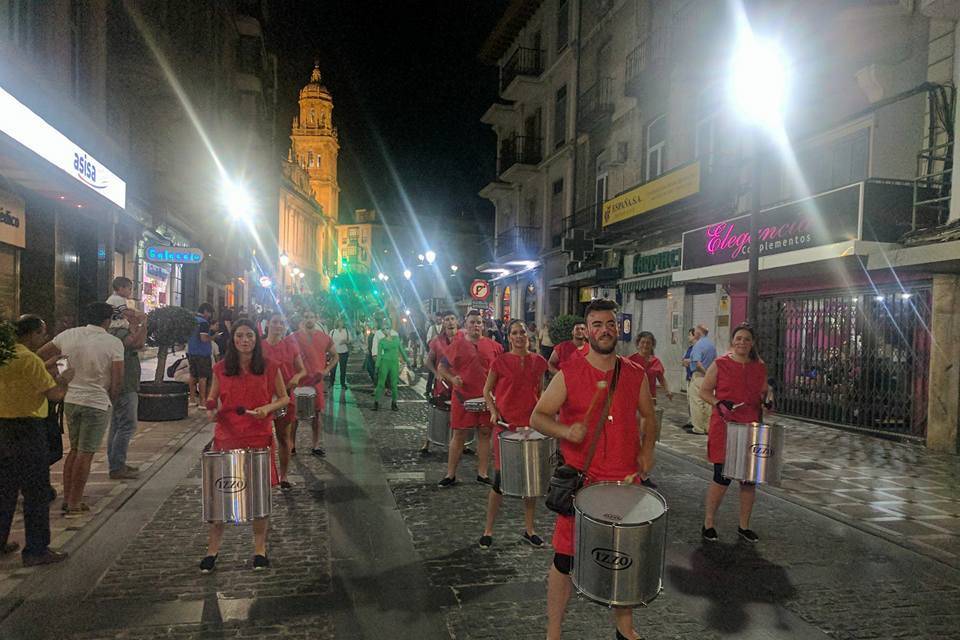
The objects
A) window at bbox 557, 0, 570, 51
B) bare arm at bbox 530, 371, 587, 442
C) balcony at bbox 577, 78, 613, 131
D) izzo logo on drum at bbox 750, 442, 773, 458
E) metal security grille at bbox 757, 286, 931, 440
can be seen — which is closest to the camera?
bare arm at bbox 530, 371, 587, 442

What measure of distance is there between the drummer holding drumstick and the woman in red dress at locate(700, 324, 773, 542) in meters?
2.39

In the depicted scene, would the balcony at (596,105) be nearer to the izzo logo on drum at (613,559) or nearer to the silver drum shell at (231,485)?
the silver drum shell at (231,485)

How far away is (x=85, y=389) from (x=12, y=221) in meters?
7.28

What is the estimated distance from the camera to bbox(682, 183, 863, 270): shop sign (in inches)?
447

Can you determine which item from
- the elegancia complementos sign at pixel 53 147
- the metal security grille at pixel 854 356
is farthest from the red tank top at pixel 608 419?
the metal security grille at pixel 854 356

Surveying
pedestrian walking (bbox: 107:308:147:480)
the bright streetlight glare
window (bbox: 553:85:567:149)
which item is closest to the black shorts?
pedestrian walking (bbox: 107:308:147:480)

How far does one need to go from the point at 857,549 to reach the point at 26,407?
259 inches

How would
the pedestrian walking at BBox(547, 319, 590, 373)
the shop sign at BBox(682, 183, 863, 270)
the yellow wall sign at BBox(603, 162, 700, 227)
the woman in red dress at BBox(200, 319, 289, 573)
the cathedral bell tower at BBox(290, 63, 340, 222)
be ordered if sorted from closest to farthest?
the woman in red dress at BBox(200, 319, 289, 573) → the pedestrian walking at BBox(547, 319, 590, 373) → the shop sign at BBox(682, 183, 863, 270) → the yellow wall sign at BBox(603, 162, 700, 227) → the cathedral bell tower at BBox(290, 63, 340, 222)

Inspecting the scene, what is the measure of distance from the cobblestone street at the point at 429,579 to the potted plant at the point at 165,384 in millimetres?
4555

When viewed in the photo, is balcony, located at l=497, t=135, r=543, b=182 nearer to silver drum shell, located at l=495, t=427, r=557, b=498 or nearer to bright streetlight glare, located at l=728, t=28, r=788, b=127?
bright streetlight glare, located at l=728, t=28, r=788, b=127

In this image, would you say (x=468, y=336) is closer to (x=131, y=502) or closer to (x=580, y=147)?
(x=131, y=502)

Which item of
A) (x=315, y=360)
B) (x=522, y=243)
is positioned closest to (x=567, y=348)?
(x=315, y=360)

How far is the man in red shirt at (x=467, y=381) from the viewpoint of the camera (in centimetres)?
725

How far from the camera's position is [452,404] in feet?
24.1
